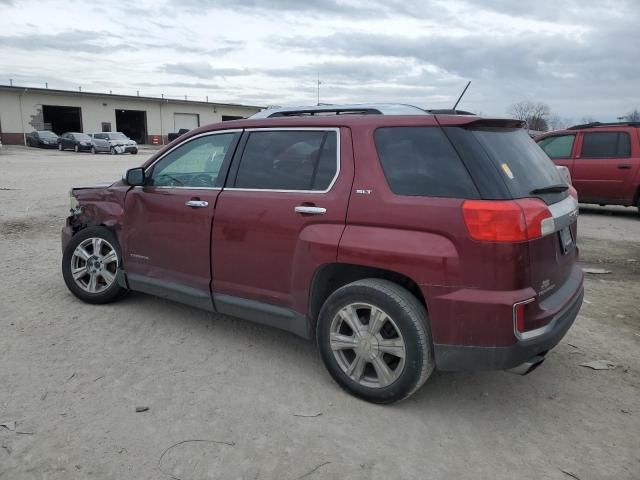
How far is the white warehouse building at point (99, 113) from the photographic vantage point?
45.8 metres

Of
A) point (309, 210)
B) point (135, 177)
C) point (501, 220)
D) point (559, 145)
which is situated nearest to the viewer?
point (501, 220)

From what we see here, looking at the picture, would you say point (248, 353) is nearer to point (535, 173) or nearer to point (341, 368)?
point (341, 368)

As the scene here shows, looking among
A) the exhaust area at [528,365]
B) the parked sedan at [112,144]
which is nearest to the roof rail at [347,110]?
the exhaust area at [528,365]

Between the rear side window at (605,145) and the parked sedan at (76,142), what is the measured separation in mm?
36083

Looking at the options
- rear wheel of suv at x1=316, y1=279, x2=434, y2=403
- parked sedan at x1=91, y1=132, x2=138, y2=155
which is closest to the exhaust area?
rear wheel of suv at x1=316, y1=279, x2=434, y2=403

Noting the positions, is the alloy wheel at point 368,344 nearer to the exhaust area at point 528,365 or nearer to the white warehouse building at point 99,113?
the exhaust area at point 528,365

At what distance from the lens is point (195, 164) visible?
4.48 m

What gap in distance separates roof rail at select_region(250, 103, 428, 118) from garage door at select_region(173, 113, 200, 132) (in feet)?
181

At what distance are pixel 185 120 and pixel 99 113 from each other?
9.36 m

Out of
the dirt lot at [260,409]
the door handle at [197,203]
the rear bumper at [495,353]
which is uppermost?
the door handle at [197,203]

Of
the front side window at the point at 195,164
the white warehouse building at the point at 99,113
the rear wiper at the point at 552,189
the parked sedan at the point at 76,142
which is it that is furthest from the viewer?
the white warehouse building at the point at 99,113

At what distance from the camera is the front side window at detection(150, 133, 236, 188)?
4.21 metres

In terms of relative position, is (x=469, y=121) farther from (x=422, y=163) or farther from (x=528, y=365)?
(x=528, y=365)

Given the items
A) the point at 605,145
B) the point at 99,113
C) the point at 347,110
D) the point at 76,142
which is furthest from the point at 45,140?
the point at 347,110
